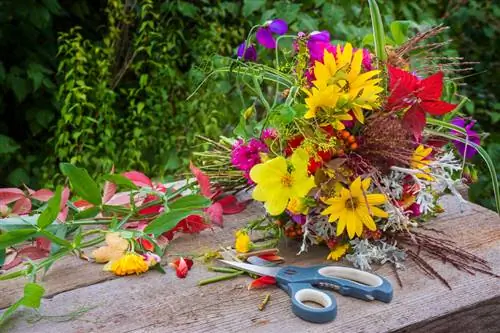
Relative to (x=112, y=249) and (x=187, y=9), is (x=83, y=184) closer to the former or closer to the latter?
(x=112, y=249)

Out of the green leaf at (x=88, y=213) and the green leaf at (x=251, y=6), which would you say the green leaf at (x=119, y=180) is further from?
the green leaf at (x=251, y=6)

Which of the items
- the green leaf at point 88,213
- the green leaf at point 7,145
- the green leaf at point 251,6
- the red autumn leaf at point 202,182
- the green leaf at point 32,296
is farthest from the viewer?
the green leaf at point 7,145

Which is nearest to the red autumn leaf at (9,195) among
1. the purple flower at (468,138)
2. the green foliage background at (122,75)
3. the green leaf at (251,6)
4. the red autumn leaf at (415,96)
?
the red autumn leaf at (415,96)

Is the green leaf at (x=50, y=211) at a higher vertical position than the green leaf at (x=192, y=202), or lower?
higher

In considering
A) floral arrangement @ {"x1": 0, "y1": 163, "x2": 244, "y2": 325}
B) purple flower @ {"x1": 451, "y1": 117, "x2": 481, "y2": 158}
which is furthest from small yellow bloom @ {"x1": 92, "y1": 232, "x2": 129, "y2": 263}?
purple flower @ {"x1": 451, "y1": 117, "x2": 481, "y2": 158}

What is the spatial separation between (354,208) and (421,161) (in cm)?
14

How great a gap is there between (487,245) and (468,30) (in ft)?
6.83

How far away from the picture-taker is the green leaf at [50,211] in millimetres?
778

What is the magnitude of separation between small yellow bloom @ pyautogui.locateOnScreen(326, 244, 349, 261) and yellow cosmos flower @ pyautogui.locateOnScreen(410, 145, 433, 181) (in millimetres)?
148

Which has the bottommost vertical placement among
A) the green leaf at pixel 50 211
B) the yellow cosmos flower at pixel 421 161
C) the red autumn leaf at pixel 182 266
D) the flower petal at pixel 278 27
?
the red autumn leaf at pixel 182 266

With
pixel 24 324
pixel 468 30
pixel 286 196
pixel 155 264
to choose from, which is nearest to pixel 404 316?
pixel 286 196

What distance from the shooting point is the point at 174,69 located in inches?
92.7

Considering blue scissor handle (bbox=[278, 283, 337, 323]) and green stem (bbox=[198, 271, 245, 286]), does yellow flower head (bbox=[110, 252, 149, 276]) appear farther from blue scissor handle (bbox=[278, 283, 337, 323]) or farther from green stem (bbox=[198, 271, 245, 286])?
blue scissor handle (bbox=[278, 283, 337, 323])

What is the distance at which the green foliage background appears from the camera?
208cm
